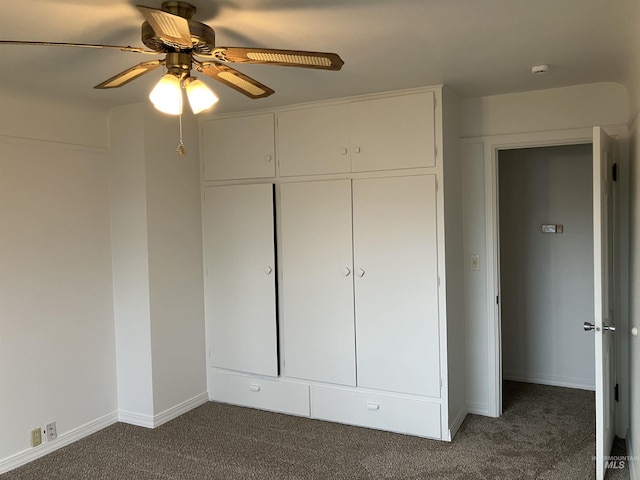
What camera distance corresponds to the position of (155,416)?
373 cm

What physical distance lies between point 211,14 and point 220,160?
206cm

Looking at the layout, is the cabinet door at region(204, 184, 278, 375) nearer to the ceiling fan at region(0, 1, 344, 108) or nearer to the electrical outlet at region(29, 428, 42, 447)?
the electrical outlet at region(29, 428, 42, 447)

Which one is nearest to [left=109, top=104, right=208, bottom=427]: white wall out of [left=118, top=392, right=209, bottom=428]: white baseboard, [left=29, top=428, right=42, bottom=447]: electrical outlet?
[left=118, top=392, right=209, bottom=428]: white baseboard

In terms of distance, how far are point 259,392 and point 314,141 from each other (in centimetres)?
190

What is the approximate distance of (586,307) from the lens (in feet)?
14.3

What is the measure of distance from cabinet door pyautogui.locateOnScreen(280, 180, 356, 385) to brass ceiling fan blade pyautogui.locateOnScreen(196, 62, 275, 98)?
1348 mm

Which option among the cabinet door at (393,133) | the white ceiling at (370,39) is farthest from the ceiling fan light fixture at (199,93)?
the cabinet door at (393,133)

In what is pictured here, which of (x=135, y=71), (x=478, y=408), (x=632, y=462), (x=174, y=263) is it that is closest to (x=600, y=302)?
(x=632, y=462)

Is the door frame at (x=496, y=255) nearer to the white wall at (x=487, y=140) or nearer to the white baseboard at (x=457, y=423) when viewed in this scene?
the white wall at (x=487, y=140)

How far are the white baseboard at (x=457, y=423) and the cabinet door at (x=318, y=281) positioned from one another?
2.31 ft

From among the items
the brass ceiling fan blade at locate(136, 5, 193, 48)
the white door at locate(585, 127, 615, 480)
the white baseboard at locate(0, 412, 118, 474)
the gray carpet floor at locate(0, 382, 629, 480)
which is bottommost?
the gray carpet floor at locate(0, 382, 629, 480)

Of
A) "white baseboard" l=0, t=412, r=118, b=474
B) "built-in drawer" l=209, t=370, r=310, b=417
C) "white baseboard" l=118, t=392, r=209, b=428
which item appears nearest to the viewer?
"white baseboard" l=0, t=412, r=118, b=474

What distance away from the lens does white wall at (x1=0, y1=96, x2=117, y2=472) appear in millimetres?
3193

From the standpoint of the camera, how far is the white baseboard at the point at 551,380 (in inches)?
171
